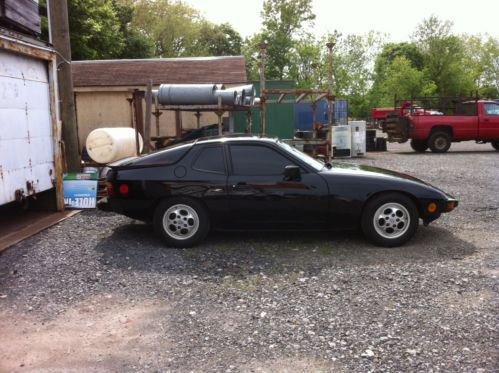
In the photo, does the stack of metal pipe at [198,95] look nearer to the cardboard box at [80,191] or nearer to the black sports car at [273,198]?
the cardboard box at [80,191]

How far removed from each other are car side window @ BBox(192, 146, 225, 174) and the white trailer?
2.65 metres

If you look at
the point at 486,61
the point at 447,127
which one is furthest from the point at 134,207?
the point at 486,61

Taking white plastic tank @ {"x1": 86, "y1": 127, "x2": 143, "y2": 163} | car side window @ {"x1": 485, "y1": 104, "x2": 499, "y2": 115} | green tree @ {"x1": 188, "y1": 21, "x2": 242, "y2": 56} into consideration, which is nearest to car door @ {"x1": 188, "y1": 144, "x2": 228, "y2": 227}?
white plastic tank @ {"x1": 86, "y1": 127, "x2": 143, "y2": 163}

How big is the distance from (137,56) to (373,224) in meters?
32.0

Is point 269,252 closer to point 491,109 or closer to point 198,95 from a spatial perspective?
point 198,95

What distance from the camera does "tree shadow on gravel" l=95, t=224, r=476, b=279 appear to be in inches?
206

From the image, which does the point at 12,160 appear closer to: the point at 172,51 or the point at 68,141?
the point at 68,141

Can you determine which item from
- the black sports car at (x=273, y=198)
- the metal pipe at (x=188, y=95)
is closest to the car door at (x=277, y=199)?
the black sports car at (x=273, y=198)

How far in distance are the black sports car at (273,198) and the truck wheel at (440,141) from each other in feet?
47.4

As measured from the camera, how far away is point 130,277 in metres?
4.99

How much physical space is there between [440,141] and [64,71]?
1477 cm

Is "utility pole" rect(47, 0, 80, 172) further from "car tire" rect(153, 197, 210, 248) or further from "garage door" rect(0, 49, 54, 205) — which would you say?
"car tire" rect(153, 197, 210, 248)

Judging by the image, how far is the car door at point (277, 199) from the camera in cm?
585

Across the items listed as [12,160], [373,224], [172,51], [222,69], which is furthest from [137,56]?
[373,224]
